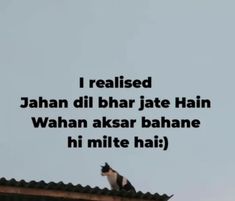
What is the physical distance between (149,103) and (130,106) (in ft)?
1.81

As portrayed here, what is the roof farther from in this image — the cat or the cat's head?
the cat's head

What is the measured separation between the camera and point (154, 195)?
14.2m

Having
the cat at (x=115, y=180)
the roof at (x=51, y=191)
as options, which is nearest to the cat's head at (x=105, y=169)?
the cat at (x=115, y=180)

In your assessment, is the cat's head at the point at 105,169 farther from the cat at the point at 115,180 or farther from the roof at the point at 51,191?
the roof at the point at 51,191

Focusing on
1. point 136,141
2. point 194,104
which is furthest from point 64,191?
point 194,104

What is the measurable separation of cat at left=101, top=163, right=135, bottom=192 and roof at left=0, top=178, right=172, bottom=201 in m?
0.97

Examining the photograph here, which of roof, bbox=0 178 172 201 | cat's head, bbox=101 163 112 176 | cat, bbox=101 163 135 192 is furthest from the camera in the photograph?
cat's head, bbox=101 163 112 176

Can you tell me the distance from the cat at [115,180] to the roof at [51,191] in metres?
0.97

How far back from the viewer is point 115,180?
57.3 feet

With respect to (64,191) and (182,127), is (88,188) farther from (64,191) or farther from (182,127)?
(182,127)

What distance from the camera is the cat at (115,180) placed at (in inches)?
636

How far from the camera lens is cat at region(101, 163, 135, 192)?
636 inches

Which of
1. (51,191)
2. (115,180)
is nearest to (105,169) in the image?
(115,180)

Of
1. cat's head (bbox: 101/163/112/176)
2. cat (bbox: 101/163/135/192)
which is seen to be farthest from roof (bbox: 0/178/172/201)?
cat's head (bbox: 101/163/112/176)
